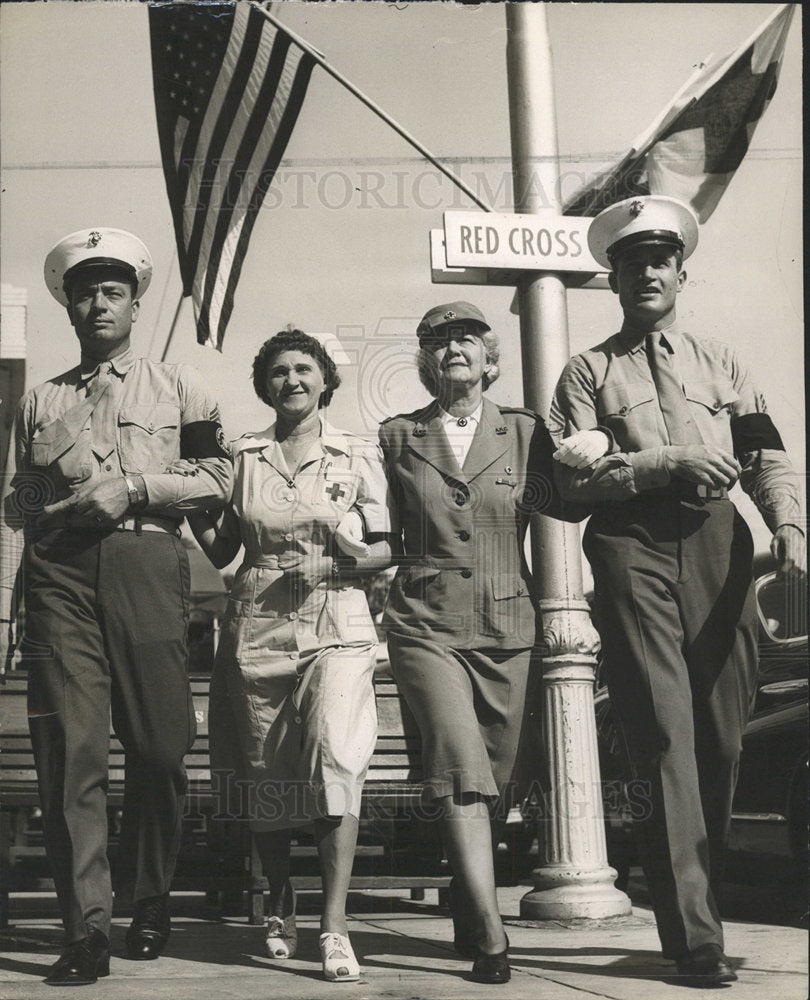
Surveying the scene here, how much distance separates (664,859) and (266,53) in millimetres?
4131

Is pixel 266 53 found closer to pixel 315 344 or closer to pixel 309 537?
pixel 315 344

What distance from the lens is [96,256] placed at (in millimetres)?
4605

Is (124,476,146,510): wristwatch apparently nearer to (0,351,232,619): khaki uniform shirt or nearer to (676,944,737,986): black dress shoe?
(0,351,232,619): khaki uniform shirt

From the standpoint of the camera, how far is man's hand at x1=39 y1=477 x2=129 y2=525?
173 inches

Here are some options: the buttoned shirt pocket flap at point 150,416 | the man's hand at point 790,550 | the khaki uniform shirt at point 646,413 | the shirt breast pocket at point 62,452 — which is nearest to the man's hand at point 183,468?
the buttoned shirt pocket flap at point 150,416

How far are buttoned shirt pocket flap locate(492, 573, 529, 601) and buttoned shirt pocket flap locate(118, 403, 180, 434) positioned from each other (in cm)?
119

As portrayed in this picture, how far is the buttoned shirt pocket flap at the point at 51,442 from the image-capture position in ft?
14.9

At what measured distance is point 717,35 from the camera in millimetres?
5523

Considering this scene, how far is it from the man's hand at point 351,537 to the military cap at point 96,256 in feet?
3.44

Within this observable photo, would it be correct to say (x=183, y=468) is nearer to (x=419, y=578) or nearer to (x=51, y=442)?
(x=51, y=442)

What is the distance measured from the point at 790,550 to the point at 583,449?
71 centimetres

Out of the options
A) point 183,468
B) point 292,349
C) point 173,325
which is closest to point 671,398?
point 292,349

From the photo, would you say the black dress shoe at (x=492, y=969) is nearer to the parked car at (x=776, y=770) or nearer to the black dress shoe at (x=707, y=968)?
the black dress shoe at (x=707, y=968)

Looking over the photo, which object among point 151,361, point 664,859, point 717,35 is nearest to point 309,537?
point 151,361
